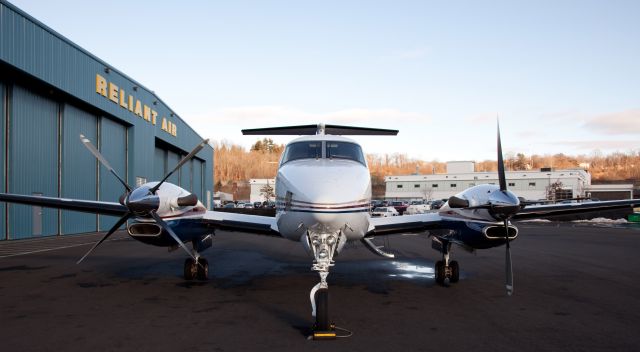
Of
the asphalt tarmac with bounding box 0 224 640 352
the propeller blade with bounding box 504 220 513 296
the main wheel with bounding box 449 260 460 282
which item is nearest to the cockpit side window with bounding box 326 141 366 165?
the asphalt tarmac with bounding box 0 224 640 352

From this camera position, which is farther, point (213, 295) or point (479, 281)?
point (479, 281)

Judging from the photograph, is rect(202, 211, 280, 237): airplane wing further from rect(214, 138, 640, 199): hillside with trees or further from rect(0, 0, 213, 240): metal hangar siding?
rect(214, 138, 640, 199): hillside with trees

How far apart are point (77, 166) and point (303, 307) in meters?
24.2

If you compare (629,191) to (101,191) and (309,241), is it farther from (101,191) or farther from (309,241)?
(309,241)

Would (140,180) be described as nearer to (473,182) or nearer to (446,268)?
(446,268)

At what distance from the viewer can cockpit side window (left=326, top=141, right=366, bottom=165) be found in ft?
30.0

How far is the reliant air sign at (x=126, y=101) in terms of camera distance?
29.4 m

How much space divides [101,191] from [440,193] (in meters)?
79.4

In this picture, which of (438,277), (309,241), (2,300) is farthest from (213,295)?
(438,277)

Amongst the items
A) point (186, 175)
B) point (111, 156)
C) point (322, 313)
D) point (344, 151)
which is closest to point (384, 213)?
point (111, 156)

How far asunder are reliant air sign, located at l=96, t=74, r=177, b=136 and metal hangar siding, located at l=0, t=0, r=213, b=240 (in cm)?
6

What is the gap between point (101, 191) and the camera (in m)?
31.0

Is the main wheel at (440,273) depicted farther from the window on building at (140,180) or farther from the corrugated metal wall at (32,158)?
the window on building at (140,180)

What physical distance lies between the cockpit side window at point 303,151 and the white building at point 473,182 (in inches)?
3368
